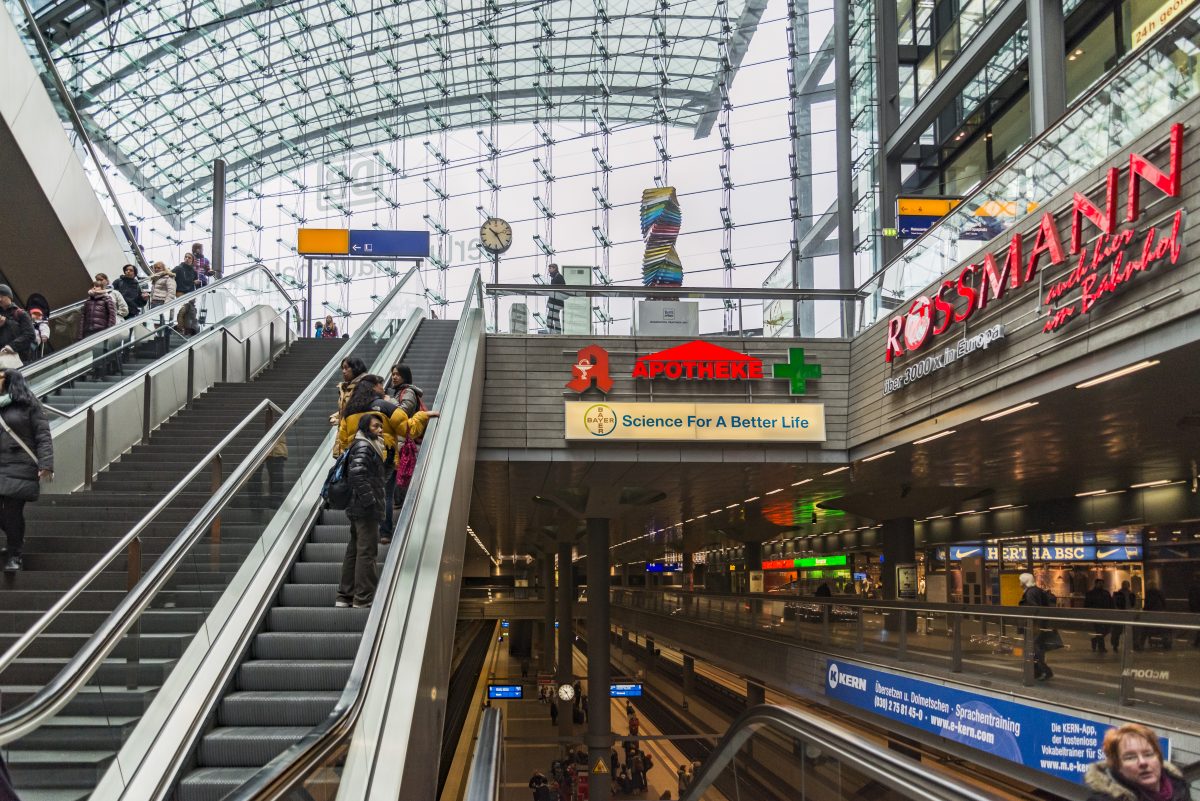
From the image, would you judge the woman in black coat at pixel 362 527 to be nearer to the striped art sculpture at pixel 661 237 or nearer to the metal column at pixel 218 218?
the striped art sculpture at pixel 661 237

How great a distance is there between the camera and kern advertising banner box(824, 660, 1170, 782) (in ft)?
27.7

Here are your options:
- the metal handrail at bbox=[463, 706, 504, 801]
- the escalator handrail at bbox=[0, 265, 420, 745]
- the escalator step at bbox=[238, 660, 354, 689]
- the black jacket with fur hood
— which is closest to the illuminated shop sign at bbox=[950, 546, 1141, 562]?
the metal handrail at bbox=[463, 706, 504, 801]

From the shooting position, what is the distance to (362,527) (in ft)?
20.3

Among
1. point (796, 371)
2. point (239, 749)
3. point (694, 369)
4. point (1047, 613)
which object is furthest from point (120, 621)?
point (796, 371)

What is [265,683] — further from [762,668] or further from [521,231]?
[521,231]

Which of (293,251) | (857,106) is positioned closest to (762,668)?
(857,106)

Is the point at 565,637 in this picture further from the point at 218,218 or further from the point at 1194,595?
the point at 1194,595

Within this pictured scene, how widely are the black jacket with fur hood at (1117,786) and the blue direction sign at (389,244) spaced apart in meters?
20.9

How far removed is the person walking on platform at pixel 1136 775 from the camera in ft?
10.5

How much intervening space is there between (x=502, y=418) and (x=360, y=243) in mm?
9036

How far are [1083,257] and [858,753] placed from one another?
7.50m

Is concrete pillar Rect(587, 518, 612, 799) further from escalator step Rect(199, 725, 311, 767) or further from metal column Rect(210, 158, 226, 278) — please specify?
escalator step Rect(199, 725, 311, 767)

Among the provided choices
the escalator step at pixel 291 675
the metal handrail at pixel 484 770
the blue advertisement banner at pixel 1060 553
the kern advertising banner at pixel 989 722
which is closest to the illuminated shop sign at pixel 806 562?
the blue advertisement banner at pixel 1060 553

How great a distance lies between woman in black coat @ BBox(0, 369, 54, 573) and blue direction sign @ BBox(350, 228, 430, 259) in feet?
52.7
